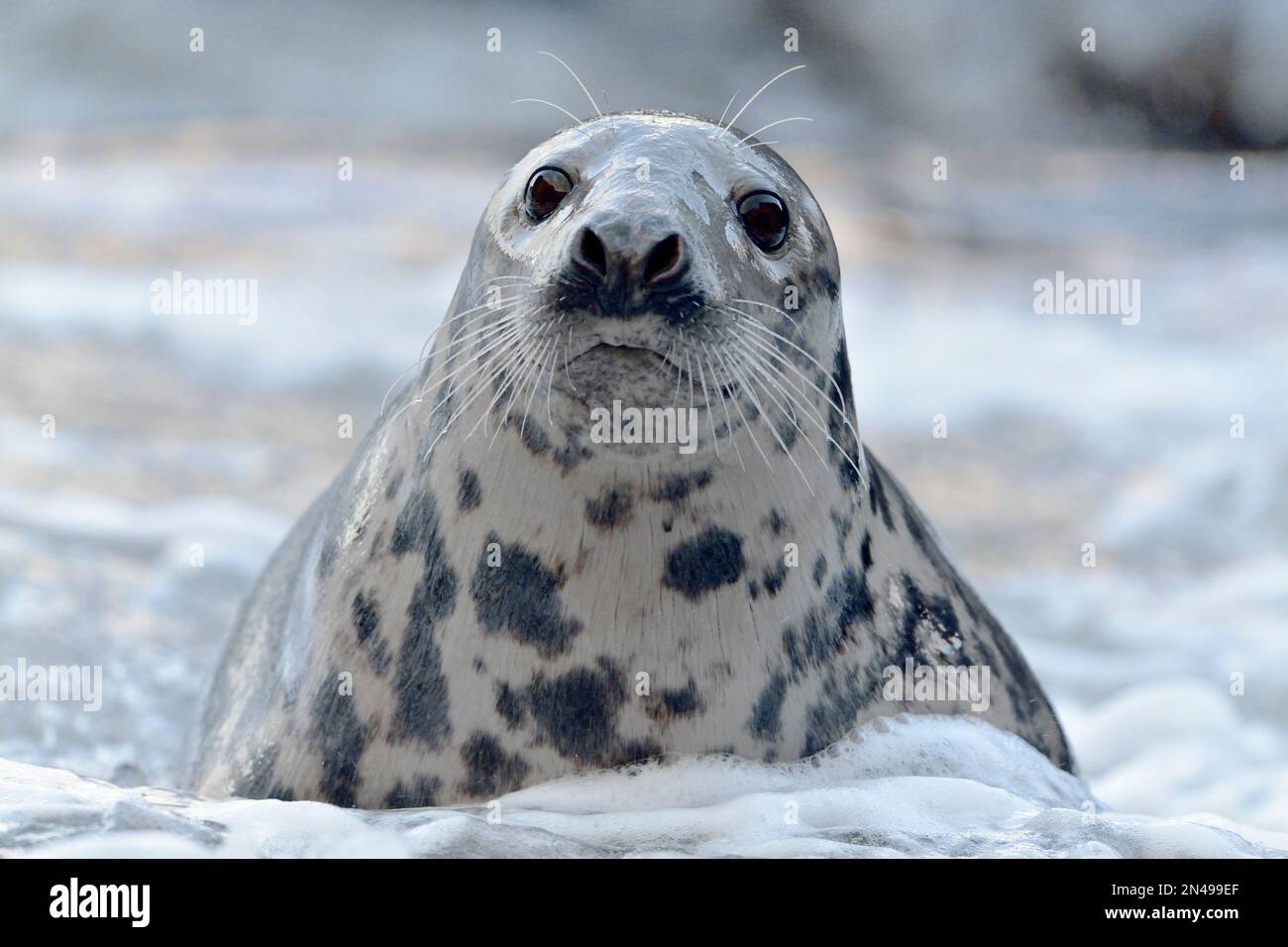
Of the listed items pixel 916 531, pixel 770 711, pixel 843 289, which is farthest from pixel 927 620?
pixel 843 289

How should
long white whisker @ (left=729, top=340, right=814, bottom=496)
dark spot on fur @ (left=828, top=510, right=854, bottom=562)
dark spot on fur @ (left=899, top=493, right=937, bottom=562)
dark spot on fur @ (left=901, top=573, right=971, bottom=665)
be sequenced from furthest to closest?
dark spot on fur @ (left=899, top=493, right=937, bottom=562), dark spot on fur @ (left=901, top=573, right=971, bottom=665), dark spot on fur @ (left=828, top=510, right=854, bottom=562), long white whisker @ (left=729, top=340, right=814, bottom=496)

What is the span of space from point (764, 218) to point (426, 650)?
92cm

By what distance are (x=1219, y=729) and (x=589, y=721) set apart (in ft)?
11.1

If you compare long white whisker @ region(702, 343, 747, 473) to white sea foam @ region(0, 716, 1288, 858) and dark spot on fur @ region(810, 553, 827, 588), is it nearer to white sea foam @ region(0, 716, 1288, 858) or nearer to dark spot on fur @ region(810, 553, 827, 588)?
dark spot on fur @ region(810, 553, 827, 588)

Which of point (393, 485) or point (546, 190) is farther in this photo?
point (393, 485)

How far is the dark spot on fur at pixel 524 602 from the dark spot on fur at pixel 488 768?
18 centimetres

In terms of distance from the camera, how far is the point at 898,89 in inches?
523

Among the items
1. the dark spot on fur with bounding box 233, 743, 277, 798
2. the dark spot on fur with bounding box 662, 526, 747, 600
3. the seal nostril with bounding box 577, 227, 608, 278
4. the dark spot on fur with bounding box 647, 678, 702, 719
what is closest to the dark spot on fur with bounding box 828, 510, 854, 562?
the dark spot on fur with bounding box 662, 526, 747, 600

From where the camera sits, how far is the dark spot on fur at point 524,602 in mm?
2688

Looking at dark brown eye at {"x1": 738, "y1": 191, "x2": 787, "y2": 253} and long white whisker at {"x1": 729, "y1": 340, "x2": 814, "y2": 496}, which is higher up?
dark brown eye at {"x1": 738, "y1": 191, "x2": 787, "y2": 253}

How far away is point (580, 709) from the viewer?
271cm

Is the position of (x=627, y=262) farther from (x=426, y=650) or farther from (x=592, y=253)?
(x=426, y=650)

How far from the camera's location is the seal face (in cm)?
253

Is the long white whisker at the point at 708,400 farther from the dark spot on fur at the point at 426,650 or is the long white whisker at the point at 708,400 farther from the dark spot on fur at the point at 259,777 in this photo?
the dark spot on fur at the point at 259,777
